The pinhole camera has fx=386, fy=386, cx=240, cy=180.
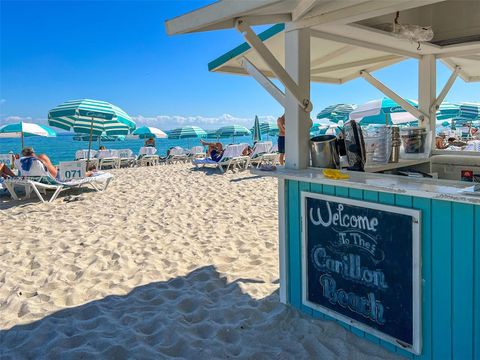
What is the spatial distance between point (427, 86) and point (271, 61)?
2.47 metres

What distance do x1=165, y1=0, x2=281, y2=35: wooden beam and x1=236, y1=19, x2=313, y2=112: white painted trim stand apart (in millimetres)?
87

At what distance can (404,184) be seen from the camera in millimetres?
1953

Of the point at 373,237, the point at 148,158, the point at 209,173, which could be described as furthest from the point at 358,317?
the point at 148,158

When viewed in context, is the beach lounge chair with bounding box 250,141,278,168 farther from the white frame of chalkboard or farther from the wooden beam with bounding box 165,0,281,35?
the white frame of chalkboard

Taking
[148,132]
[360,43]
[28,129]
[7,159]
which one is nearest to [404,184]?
[360,43]

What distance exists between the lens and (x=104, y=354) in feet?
7.20

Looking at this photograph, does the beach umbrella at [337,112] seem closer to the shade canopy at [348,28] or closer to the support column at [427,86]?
the shade canopy at [348,28]

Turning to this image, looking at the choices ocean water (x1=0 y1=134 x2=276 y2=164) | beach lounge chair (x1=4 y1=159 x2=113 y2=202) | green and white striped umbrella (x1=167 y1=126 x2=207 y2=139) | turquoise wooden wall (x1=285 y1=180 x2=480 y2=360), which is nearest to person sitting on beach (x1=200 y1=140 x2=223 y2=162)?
beach lounge chair (x1=4 y1=159 x2=113 y2=202)

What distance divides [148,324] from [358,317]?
4.37ft

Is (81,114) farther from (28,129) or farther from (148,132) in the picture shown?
(148,132)

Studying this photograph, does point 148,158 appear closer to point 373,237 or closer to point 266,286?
point 266,286

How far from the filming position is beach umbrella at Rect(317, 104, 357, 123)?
15359 mm

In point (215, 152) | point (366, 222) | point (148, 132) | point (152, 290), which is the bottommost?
point (152, 290)

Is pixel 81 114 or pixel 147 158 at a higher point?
pixel 81 114
